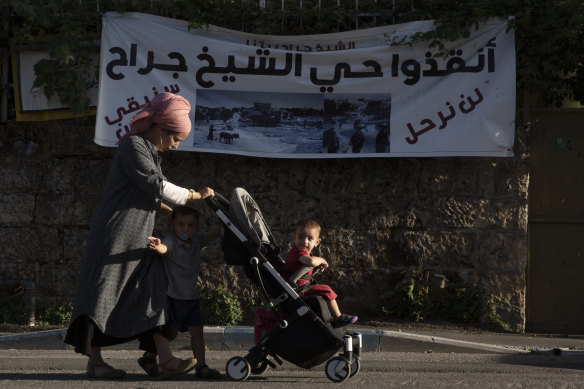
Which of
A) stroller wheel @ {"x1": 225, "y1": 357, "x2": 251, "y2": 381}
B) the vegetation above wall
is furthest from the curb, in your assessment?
the vegetation above wall

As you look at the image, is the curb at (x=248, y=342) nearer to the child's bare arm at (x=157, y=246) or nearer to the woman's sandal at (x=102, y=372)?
the woman's sandal at (x=102, y=372)

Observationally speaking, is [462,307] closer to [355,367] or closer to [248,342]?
[248,342]

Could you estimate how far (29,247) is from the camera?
27.3ft

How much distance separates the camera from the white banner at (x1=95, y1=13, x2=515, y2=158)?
8.09m

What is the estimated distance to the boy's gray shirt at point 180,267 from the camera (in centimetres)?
551

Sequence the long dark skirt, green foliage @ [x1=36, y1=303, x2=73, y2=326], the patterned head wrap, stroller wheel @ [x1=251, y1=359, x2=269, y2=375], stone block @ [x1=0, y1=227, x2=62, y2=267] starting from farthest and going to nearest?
stone block @ [x1=0, y1=227, x2=62, y2=267]
green foliage @ [x1=36, y1=303, x2=73, y2=326]
stroller wheel @ [x1=251, y1=359, x2=269, y2=375]
the patterned head wrap
the long dark skirt

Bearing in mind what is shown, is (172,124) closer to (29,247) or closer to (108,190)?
(108,190)

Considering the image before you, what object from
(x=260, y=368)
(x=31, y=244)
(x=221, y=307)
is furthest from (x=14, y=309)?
(x=260, y=368)

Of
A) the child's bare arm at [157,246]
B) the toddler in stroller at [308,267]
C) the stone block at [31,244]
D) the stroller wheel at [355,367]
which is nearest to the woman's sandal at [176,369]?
the child's bare arm at [157,246]

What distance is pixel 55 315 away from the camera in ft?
27.0

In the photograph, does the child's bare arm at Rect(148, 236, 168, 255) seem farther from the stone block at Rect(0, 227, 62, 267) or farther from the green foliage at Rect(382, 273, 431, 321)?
the green foliage at Rect(382, 273, 431, 321)

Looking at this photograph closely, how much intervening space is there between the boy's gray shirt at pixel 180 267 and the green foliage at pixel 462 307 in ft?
11.1

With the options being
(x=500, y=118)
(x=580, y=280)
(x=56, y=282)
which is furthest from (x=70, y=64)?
(x=580, y=280)

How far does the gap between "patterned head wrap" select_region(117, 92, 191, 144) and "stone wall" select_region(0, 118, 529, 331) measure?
9.22 ft
